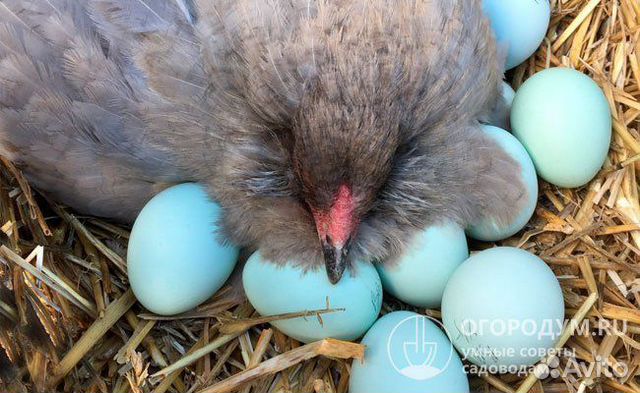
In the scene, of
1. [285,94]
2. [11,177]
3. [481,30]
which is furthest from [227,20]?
[11,177]

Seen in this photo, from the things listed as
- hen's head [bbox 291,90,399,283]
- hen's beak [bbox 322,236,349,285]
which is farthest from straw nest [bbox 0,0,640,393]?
hen's head [bbox 291,90,399,283]

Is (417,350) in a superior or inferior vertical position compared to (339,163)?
inferior

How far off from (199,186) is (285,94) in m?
0.47

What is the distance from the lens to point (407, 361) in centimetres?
178

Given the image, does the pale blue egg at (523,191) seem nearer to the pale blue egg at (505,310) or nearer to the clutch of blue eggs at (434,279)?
the clutch of blue eggs at (434,279)

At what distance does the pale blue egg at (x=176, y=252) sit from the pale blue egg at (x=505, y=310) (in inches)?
25.7

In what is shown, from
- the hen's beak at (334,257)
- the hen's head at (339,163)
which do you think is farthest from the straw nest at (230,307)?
the hen's head at (339,163)

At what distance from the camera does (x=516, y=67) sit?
2523mm

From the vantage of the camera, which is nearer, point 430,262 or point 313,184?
point 313,184

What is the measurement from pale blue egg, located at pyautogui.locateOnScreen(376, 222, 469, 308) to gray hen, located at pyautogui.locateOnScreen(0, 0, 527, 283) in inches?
1.3

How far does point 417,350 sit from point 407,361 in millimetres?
47

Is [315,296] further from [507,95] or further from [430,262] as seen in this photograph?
[507,95]

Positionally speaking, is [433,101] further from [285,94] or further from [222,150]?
[222,150]

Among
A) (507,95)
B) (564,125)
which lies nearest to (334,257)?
(564,125)
